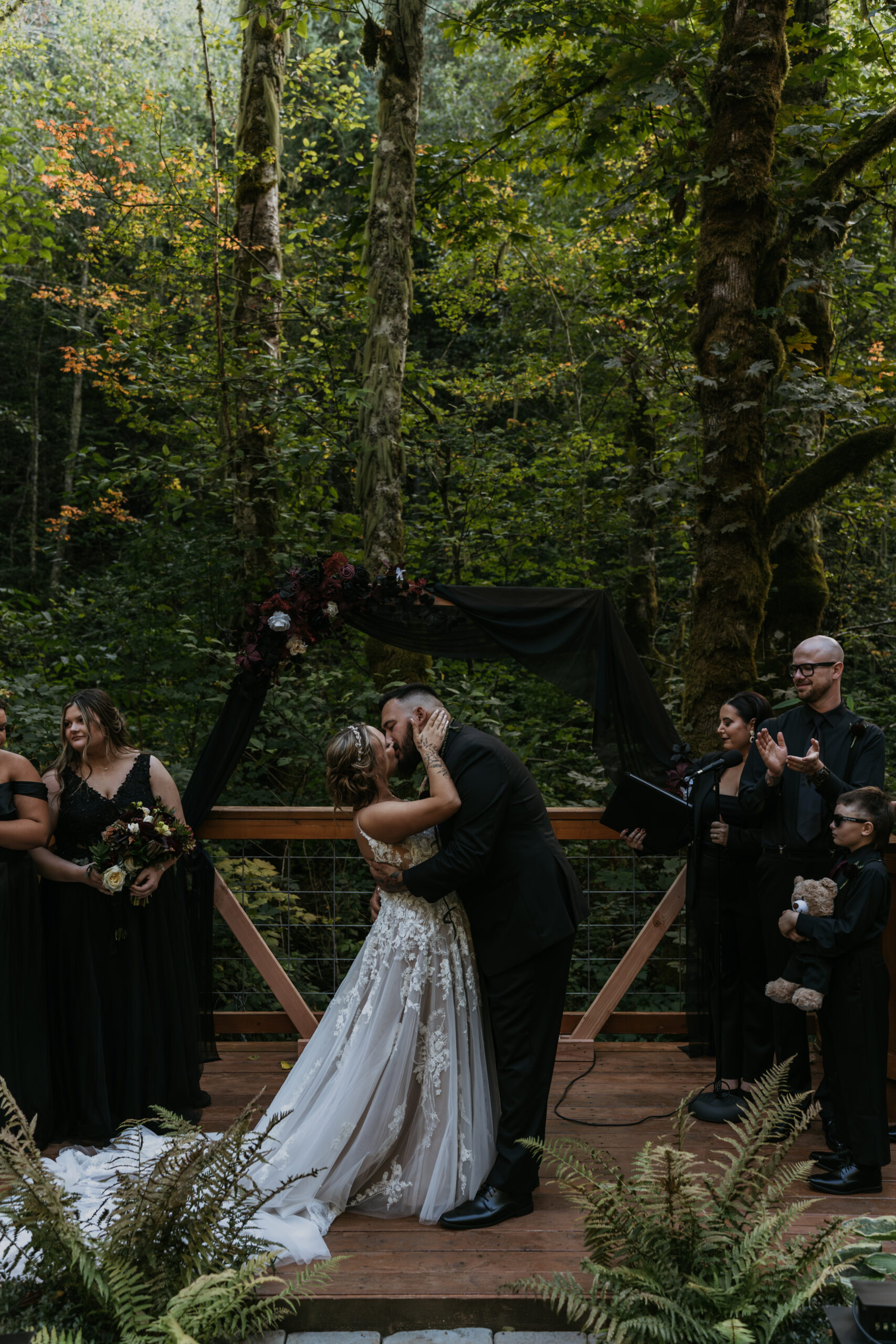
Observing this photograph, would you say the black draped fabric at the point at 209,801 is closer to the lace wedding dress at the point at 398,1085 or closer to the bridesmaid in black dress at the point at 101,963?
the bridesmaid in black dress at the point at 101,963

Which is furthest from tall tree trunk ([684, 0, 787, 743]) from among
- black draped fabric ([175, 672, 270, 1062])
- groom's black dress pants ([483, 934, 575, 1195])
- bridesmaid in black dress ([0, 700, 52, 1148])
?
bridesmaid in black dress ([0, 700, 52, 1148])

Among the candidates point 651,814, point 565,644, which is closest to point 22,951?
point 565,644

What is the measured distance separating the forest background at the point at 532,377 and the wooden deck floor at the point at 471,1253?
6.85 ft

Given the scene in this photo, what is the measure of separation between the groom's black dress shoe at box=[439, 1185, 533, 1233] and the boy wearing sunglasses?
1029 millimetres

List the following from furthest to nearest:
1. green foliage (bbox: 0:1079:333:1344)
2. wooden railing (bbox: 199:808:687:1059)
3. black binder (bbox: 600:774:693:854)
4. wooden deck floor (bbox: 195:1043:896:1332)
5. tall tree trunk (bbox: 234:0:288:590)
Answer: tall tree trunk (bbox: 234:0:288:590), wooden railing (bbox: 199:808:687:1059), black binder (bbox: 600:774:693:854), wooden deck floor (bbox: 195:1043:896:1332), green foliage (bbox: 0:1079:333:1344)

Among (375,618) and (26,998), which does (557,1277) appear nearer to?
(26,998)

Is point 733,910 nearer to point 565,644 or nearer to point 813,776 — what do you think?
point 813,776

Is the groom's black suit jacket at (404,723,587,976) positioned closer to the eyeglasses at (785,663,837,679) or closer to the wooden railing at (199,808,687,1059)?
the eyeglasses at (785,663,837,679)

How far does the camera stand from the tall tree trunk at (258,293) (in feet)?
24.0

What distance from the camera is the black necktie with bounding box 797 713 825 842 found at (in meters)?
3.70

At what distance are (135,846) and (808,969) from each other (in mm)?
2511

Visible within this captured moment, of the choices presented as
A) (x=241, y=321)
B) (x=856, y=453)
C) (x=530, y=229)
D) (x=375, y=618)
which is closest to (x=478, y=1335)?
(x=375, y=618)

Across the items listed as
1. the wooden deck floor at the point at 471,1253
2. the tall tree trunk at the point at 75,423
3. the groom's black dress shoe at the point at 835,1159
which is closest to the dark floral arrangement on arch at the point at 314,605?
the wooden deck floor at the point at 471,1253

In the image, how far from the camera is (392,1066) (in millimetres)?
3320
